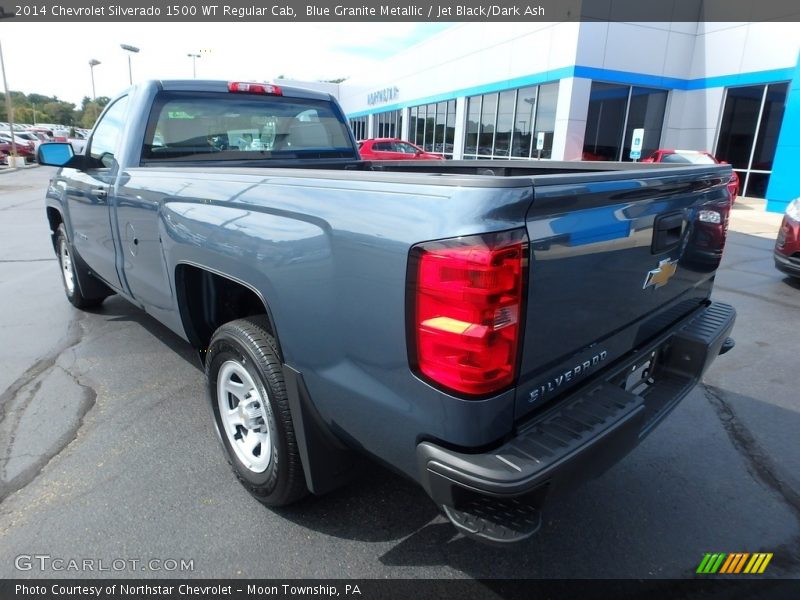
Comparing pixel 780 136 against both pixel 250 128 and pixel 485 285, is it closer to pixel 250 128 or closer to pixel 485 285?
pixel 250 128

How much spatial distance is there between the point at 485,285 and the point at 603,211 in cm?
64

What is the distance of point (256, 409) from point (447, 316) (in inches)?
52.7

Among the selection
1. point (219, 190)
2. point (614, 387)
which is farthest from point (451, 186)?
point (219, 190)

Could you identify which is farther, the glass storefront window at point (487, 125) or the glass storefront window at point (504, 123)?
the glass storefront window at point (487, 125)

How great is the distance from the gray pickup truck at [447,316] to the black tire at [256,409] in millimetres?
10

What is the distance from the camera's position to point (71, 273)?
541cm

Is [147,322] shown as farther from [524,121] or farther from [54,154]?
[524,121]

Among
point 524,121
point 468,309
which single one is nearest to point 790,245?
point 468,309

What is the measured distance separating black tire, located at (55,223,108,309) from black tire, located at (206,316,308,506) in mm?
3048

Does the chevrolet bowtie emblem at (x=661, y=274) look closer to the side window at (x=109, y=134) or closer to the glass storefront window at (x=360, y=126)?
the side window at (x=109, y=134)

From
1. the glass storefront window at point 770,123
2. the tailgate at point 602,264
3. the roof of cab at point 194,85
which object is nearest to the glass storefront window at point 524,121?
the glass storefront window at point 770,123

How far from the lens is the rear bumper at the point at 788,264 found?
6.41 m

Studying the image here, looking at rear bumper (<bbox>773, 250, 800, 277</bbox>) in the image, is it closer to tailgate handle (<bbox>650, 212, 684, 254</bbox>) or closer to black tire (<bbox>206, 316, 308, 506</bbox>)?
tailgate handle (<bbox>650, 212, 684, 254</bbox>)

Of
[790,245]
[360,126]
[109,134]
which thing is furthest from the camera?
[360,126]
